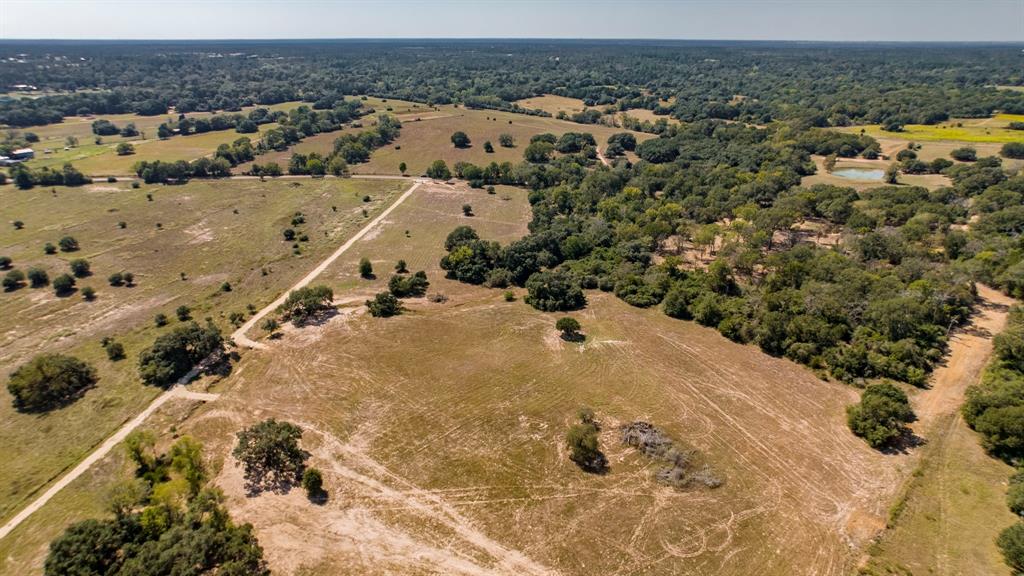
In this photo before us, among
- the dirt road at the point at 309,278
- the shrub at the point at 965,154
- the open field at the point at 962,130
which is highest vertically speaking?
the open field at the point at 962,130

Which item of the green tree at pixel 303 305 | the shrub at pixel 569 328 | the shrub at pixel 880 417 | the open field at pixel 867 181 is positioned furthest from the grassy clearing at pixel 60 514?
the open field at pixel 867 181

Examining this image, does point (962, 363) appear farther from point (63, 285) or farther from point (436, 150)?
point (436, 150)

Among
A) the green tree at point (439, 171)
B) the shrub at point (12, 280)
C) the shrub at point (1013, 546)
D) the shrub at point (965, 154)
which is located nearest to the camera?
the shrub at point (1013, 546)

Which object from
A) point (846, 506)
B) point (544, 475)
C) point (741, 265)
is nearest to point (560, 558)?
point (544, 475)

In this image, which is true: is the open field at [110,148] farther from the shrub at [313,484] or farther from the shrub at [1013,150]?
the shrub at [1013,150]

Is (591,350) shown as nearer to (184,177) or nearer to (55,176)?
(184,177)

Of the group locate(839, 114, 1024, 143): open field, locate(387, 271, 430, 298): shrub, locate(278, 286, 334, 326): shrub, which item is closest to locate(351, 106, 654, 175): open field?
locate(387, 271, 430, 298): shrub

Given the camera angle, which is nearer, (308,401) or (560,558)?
(560,558)

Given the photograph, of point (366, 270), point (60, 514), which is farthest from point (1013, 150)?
point (60, 514)
